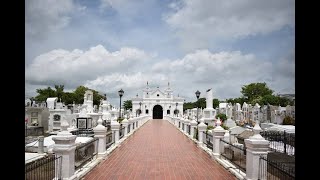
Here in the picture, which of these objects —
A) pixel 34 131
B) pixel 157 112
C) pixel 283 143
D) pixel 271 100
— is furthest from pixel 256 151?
pixel 157 112

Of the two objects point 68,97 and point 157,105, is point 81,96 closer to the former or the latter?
point 68,97

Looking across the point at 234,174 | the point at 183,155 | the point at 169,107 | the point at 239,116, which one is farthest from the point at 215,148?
the point at 169,107

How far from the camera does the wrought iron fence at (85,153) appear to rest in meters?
9.49

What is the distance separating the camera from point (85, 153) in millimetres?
11031

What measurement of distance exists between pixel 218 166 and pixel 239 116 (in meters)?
30.0

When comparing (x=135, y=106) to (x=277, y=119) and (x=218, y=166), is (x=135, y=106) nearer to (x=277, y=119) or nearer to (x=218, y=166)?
(x=277, y=119)

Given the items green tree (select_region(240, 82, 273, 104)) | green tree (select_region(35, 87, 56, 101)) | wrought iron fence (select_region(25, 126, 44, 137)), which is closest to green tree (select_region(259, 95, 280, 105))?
green tree (select_region(240, 82, 273, 104))

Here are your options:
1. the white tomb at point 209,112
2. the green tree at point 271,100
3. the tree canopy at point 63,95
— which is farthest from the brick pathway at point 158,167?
the tree canopy at point 63,95

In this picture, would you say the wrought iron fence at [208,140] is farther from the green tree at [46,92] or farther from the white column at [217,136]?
the green tree at [46,92]

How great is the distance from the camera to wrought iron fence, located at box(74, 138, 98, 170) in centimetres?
949

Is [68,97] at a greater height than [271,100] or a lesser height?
greater
